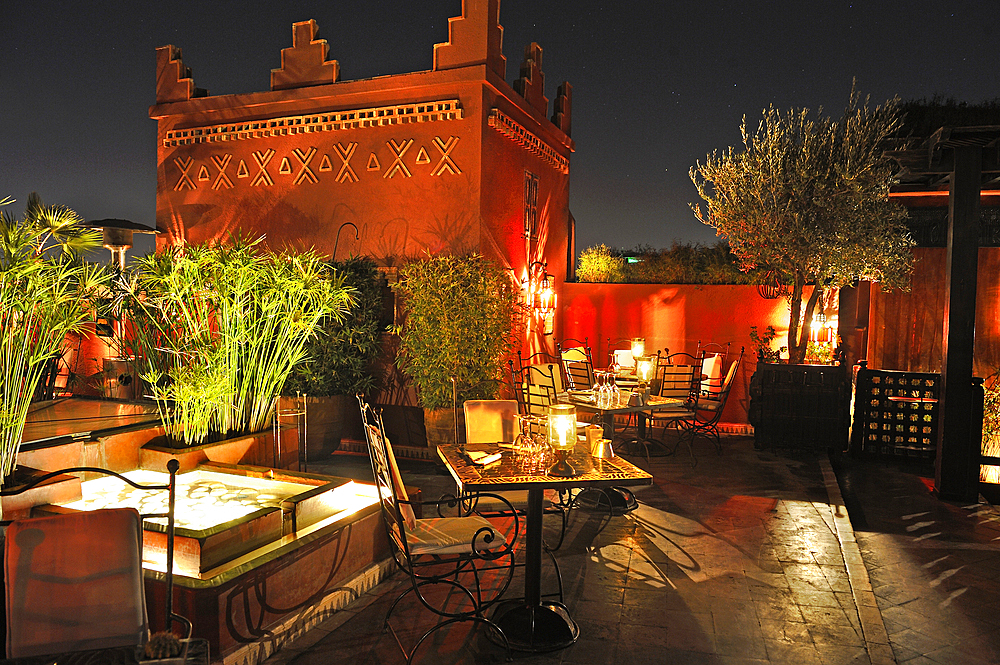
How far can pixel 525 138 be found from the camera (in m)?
8.83

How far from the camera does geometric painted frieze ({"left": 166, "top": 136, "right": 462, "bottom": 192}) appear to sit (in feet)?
25.3

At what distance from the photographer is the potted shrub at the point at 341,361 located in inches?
286

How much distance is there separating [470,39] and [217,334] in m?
4.62

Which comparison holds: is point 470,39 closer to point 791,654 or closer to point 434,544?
point 434,544

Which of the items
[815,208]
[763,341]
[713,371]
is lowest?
[713,371]

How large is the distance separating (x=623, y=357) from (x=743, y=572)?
4.97 meters

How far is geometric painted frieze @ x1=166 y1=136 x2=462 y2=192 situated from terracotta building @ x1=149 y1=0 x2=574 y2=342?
16 mm

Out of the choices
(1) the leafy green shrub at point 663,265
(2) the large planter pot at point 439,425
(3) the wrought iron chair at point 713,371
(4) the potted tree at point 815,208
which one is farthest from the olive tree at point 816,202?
(2) the large planter pot at point 439,425

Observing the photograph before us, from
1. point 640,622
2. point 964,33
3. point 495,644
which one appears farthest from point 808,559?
point 964,33

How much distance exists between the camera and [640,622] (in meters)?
3.35

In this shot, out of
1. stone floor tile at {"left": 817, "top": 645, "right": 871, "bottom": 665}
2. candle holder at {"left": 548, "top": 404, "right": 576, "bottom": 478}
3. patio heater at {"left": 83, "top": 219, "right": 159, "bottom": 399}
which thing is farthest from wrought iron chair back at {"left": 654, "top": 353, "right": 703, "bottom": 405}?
patio heater at {"left": 83, "top": 219, "right": 159, "bottom": 399}

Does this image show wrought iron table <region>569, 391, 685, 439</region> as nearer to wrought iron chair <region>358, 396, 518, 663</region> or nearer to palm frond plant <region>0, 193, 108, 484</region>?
wrought iron chair <region>358, 396, 518, 663</region>

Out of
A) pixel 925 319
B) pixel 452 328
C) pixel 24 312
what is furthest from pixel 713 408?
pixel 24 312

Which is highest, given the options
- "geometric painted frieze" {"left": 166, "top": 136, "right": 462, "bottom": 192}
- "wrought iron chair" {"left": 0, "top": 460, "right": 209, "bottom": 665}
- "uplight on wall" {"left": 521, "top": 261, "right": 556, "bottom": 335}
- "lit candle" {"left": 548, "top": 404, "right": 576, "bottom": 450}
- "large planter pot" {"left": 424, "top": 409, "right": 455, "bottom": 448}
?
"geometric painted frieze" {"left": 166, "top": 136, "right": 462, "bottom": 192}
